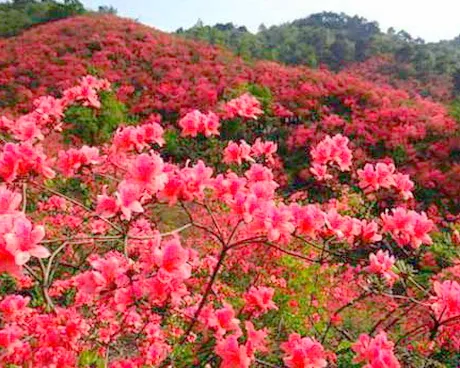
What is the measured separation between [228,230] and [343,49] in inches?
962

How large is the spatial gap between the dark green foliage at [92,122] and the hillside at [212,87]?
2.22 m

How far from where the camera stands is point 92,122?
32.6 feet

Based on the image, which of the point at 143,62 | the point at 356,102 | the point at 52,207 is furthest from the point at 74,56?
the point at 52,207

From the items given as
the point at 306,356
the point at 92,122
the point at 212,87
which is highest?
the point at 306,356

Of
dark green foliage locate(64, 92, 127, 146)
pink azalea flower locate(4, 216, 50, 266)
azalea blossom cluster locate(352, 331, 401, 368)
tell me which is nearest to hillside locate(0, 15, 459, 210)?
dark green foliage locate(64, 92, 127, 146)

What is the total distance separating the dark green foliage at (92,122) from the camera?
32.5 feet

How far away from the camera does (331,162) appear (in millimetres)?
2729

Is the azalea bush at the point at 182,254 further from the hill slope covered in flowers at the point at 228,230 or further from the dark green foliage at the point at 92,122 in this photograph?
the dark green foliage at the point at 92,122

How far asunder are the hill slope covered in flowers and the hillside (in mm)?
54

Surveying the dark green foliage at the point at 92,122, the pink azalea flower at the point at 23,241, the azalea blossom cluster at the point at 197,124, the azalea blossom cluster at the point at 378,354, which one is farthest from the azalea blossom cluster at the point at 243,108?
the dark green foliage at the point at 92,122

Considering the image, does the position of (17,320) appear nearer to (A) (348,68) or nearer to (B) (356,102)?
(B) (356,102)

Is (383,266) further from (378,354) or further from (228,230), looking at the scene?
(228,230)

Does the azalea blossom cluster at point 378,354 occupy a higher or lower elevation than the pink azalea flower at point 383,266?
lower

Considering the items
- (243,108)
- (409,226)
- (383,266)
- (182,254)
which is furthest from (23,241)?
(243,108)
